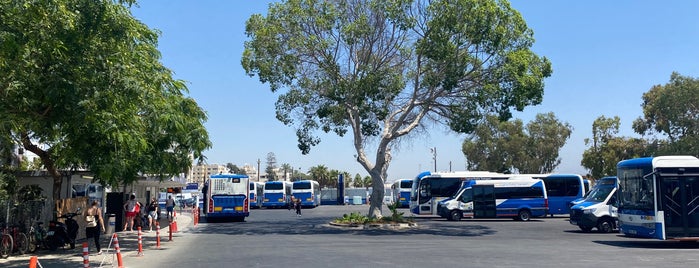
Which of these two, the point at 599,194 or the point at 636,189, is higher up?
the point at 636,189

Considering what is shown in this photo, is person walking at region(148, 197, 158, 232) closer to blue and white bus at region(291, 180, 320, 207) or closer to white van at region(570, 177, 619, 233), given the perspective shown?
white van at region(570, 177, 619, 233)

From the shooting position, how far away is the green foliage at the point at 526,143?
6525 cm

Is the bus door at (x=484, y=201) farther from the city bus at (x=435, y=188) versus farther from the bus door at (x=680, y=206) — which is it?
the bus door at (x=680, y=206)

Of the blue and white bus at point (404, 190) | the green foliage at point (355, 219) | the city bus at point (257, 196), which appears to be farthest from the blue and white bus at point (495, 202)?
the city bus at point (257, 196)

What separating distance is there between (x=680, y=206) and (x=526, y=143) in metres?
48.7

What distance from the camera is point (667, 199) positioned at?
1781 centimetres

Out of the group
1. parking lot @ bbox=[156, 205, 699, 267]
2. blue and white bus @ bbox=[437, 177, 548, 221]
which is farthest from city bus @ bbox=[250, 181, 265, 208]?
parking lot @ bbox=[156, 205, 699, 267]

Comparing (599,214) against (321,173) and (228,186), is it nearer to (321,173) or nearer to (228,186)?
(228,186)

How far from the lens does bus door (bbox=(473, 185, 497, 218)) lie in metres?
34.7

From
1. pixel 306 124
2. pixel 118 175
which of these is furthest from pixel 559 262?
pixel 306 124

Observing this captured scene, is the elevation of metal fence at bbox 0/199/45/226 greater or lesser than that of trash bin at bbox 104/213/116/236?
greater

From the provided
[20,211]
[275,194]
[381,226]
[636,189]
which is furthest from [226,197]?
[275,194]

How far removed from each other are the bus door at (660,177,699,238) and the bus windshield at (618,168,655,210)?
1.18 feet

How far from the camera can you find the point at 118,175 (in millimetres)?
14484
